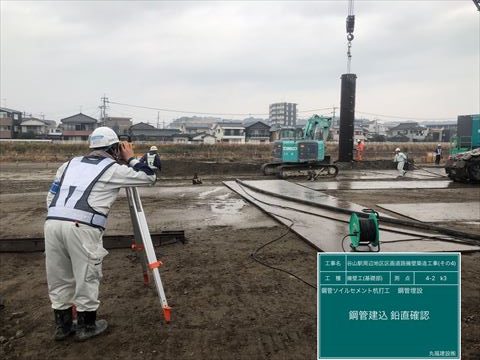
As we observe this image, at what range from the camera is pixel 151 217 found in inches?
359

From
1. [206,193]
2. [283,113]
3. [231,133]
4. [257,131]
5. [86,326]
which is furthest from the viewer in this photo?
[283,113]

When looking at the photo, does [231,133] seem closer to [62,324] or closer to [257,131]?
[257,131]

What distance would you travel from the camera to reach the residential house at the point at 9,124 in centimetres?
5662

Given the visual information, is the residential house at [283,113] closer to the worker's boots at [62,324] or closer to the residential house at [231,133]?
the residential house at [231,133]

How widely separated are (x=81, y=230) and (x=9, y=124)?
6336 cm

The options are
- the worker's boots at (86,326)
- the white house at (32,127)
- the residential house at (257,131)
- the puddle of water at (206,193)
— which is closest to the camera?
the worker's boots at (86,326)

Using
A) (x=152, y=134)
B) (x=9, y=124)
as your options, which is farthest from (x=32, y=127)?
(x=152, y=134)

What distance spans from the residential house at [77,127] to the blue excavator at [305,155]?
149 ft

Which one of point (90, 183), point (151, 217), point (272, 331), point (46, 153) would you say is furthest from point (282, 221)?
point (46, 153)

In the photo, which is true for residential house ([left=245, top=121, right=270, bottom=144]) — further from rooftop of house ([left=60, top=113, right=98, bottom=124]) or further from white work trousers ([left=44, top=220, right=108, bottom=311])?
white work trousers ([left=44, top=220, right=108, bottom=311])

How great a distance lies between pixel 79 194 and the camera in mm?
3223

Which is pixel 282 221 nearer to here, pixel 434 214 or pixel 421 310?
pixel 434 214

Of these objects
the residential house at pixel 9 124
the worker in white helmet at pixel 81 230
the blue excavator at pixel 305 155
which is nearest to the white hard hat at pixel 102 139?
the worker in white helmet at pixel 81 230

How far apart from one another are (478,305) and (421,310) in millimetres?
2486
